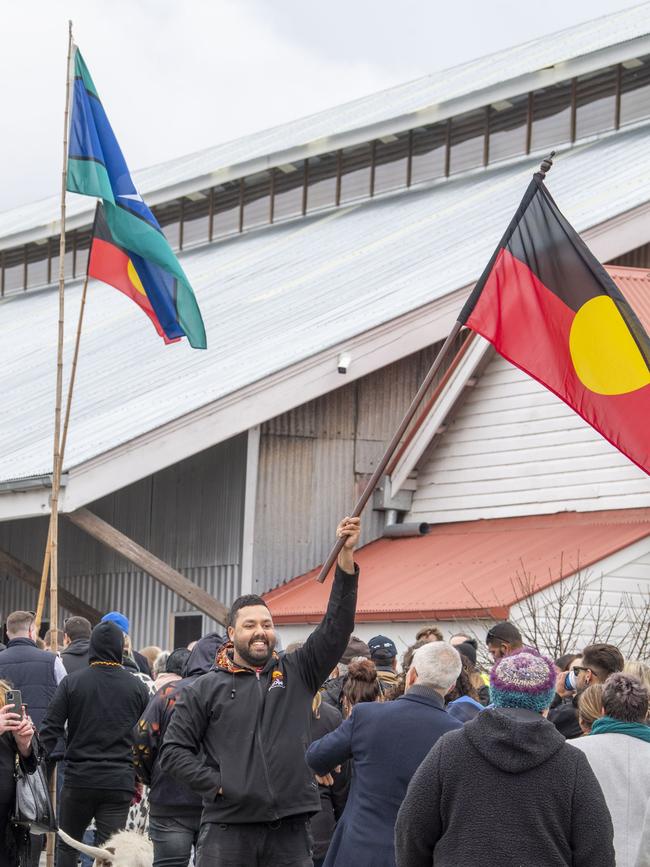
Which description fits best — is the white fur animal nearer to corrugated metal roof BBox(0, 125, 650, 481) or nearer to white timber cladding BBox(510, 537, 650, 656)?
white timber cladding BBox(510, 537, 650, 656)

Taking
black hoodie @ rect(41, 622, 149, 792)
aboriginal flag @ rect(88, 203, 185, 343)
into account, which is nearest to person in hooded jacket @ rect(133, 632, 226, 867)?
black hoodie @ rect(41, 622, 149, 792)

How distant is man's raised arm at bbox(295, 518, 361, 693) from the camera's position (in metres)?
7.66

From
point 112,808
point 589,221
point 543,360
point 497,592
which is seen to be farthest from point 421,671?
point 589,221

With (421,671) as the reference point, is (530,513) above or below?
above

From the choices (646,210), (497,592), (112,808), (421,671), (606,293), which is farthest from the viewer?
→ (646,210)

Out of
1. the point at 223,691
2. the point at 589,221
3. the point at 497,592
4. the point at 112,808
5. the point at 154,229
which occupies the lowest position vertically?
the point at 112,808

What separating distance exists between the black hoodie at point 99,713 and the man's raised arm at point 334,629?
13.2 feet

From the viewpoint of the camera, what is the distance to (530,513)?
2164cm

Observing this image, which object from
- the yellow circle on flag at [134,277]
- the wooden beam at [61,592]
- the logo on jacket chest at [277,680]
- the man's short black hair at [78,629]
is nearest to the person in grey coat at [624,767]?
the logo on jacket chest at [277,680]

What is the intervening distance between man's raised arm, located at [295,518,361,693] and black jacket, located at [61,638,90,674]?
18.2 ft

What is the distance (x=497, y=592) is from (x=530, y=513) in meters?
2.60

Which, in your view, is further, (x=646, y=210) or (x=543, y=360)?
(x=646, y=210)

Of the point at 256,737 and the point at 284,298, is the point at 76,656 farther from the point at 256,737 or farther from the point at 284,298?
the point at 284,298

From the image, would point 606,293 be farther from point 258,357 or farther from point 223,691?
point 258,357
